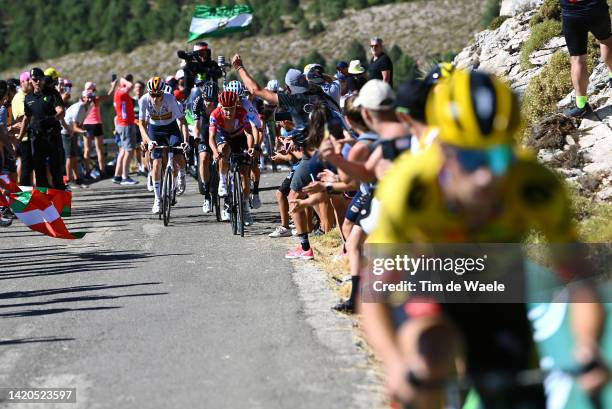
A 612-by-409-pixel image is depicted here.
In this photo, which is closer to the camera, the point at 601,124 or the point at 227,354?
the point at 227,354

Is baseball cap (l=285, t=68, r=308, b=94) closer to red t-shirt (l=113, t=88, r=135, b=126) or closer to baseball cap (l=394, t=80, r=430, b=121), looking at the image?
baseball cap (l=394, t=80, r=430, b=121)

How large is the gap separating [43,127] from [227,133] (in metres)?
3.99

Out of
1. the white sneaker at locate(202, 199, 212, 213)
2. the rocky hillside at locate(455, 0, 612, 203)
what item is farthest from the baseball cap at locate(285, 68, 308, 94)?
the white sneaker at locate(202, 199, 212, 213)

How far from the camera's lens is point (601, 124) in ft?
40.7

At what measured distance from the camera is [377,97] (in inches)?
291

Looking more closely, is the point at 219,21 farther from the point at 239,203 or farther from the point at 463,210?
the point at 463,210

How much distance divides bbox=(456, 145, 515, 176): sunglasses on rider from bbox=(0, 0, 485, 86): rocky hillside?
56222mm

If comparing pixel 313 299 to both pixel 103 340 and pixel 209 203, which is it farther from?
pixel 209 203

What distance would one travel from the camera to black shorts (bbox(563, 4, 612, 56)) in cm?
1208

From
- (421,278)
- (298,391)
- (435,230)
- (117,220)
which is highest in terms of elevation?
(435,230)

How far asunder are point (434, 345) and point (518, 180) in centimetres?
66

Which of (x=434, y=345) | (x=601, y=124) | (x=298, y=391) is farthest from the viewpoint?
(x=601, y=124)

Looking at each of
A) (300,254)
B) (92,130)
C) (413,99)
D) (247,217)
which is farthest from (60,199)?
(413,99)

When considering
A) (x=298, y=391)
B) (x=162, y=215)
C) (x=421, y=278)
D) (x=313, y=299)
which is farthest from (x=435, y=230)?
(x=162, y=215)
